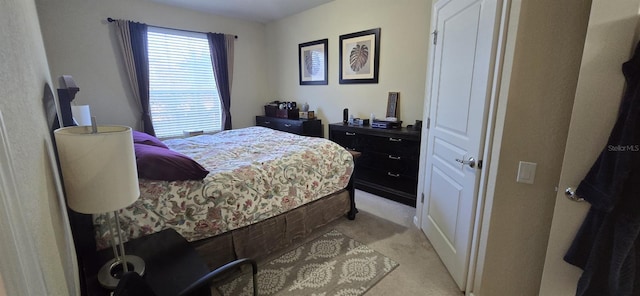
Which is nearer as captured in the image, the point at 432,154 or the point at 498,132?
the point at 498,132

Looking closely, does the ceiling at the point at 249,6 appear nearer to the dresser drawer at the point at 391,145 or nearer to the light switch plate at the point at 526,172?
the dresser drawer at the point at 391,145

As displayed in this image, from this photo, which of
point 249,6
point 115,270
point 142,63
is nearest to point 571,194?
point 115,270

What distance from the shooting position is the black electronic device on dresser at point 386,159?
10.1 feet

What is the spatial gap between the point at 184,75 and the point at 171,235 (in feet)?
10.7

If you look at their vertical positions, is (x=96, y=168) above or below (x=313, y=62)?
below

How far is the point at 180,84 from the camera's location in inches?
158

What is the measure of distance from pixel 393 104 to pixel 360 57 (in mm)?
840

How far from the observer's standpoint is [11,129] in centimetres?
50

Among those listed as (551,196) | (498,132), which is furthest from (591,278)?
(498,132)

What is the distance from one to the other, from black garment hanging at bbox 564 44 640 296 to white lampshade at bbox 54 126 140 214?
5.72ft

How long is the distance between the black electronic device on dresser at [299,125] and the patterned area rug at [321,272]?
84.0 inches

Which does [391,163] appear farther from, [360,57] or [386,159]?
[360,57]

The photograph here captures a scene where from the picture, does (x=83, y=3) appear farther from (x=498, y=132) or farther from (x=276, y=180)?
(x=498, y=132)

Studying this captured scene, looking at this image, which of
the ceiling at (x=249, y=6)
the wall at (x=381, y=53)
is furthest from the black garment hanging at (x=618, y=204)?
the ceiling at (x=249, y=6)
